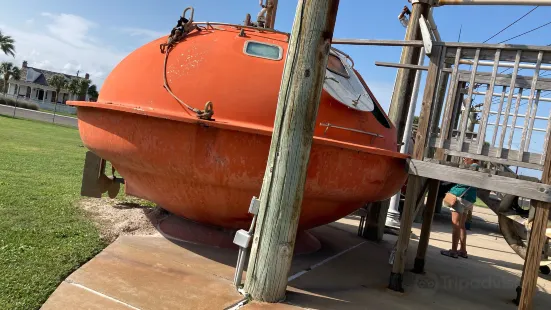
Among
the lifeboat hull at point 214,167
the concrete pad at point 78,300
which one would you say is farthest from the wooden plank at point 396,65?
the concrete pad at point 78,300

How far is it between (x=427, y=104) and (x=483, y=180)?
1.01 metres

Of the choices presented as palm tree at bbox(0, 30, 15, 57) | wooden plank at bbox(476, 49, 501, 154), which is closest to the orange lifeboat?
wooden plank at bbox(476, 49, 501, 154)

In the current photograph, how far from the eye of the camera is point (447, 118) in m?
4.82

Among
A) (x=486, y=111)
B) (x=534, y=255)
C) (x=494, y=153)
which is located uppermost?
(x=486, y=111)

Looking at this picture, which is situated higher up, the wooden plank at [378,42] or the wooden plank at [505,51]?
the wooden plank at [378,42]

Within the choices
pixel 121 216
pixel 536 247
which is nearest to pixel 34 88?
pixel 121 216

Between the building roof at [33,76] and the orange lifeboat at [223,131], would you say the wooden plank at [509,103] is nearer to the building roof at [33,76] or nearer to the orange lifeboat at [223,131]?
the orange lifeboat at [223,131]

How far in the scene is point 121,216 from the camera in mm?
6105

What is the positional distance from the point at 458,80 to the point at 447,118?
1.45 feet

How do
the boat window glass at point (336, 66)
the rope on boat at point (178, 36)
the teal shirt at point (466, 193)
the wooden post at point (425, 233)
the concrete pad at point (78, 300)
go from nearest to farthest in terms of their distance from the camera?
the concrete pad at point (78, 300) < the rope on boat at point (178, 36) < the boat window glass at point (336, 66) < the wooden post at point (425, 233) < the teal shirt at point (466, 193)

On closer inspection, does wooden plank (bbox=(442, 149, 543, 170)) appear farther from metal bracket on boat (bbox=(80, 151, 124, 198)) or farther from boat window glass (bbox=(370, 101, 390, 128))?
metal bracket on boat (bbox=(80, 151, 124, 198))

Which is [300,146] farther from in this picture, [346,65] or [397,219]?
[397,219]

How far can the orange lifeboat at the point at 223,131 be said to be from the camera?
4496 mm

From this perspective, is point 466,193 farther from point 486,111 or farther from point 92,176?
point 92,176
